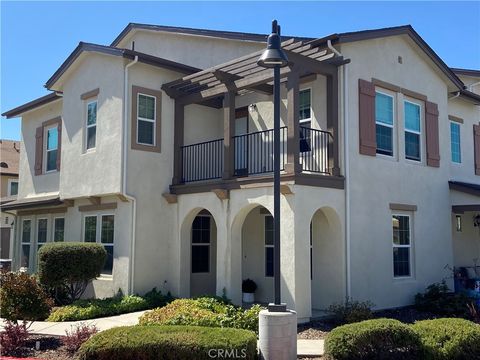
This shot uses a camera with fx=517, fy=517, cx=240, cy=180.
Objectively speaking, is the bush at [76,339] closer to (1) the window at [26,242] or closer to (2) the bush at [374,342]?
(2) the bush at [374,342]

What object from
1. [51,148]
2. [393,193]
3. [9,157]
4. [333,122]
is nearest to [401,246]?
[393,193]

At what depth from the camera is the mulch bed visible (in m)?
9.09

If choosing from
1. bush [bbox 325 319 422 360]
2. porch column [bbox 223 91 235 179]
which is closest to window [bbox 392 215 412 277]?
porch column [bbox 223 91 235 179]

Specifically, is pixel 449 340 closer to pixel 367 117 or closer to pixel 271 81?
pixel 367 117

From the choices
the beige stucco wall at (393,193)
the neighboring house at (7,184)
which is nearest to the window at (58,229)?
the neighboring house at (7,184)

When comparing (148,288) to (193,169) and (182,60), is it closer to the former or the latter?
(193,169)

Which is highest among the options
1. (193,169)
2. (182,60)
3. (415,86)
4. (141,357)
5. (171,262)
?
(182,60)

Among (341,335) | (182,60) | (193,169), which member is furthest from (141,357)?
(182,60)

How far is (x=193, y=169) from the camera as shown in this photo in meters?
15.8

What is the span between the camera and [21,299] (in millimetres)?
10109

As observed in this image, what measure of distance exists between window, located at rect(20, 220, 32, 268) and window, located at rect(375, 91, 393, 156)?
45.3ft

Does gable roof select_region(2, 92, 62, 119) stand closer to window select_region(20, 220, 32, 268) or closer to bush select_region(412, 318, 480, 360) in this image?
window select_region(20, 220, 32, 268)

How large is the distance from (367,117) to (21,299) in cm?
958

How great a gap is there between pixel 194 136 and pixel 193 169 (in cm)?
128
